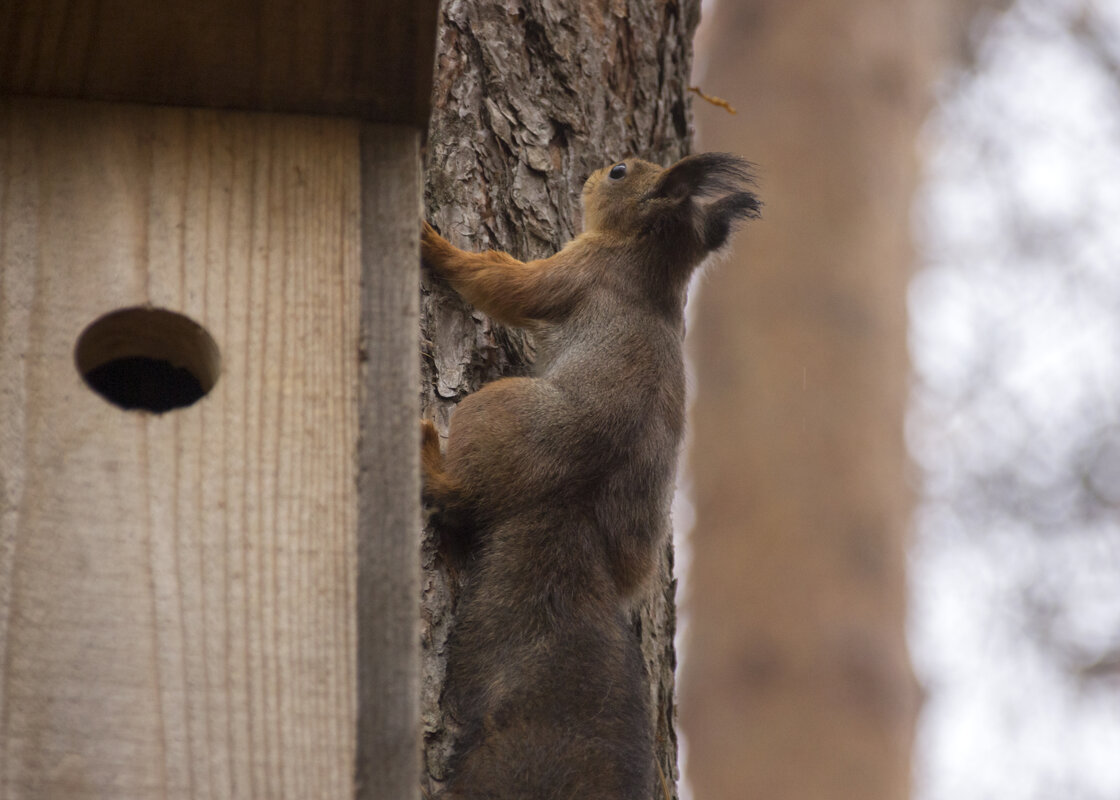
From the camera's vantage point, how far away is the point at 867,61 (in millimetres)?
7152

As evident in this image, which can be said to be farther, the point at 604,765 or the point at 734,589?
the point at 734,589

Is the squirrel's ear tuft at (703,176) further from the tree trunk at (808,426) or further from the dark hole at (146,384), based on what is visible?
the tree trunk at (808,426)

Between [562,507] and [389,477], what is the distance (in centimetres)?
112

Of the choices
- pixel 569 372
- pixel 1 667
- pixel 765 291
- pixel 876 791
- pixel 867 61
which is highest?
pixel 867 61

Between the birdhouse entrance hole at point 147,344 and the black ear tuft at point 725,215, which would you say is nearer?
the birdhouse entrance hole at point 147,344

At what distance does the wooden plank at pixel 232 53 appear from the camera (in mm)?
1720

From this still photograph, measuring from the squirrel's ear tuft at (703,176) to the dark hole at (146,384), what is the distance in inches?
70.2

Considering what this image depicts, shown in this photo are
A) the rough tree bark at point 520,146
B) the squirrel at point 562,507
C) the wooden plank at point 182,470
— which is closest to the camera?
the wooden plank at point 182,470

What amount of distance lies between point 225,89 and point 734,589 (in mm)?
5041

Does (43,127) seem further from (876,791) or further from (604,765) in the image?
(876,791)

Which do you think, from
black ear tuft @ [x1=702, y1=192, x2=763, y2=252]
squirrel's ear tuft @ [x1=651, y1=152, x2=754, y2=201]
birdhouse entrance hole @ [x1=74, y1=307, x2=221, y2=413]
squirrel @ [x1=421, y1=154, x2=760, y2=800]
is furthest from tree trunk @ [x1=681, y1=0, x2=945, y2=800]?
birdhouse entrance hole @ [x1=74, y1=307, x2=221, y2=413]

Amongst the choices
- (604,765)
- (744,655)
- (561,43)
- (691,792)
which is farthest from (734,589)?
(604,765)

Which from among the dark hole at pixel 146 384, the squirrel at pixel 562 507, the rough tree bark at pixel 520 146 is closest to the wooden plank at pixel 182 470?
the dark hole at pixel 146 384

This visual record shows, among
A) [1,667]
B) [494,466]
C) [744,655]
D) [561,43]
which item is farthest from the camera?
[744,655]
